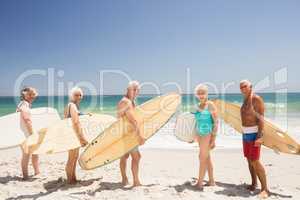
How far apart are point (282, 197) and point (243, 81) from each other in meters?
1.62

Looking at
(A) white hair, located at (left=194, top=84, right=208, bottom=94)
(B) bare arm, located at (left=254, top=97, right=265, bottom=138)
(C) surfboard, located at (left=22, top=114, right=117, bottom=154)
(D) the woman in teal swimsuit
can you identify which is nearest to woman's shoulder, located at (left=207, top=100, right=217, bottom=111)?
(D) the woman in teal swimsuit

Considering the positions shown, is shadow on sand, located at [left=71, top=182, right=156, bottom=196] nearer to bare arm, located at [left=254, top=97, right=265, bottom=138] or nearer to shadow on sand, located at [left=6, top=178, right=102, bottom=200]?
shadow on sand, located at [left=6, top=178, right=102, bottom=200]

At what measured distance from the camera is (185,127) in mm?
5273

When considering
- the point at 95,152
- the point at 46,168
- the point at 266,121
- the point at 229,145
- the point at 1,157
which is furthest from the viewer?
the point at 229,145

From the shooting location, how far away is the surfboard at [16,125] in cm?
A: 529

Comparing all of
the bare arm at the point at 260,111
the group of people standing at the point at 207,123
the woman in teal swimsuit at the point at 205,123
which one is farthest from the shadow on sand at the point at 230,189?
the bare arm at the point at 260,111

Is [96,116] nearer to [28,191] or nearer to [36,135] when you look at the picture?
[36,135]

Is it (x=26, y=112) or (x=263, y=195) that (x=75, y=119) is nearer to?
(x=26, y=112)

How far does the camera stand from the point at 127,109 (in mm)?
4383

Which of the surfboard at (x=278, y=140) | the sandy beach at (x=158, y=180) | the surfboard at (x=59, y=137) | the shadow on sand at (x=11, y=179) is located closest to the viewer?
the sandy beach at (x=158, y=180)

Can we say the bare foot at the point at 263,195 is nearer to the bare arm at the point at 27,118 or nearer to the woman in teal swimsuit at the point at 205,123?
the woman in teal swimsuit at the point at 205,123

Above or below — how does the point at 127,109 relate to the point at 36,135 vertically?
above

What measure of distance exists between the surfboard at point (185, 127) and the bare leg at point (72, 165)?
1633 millimetres

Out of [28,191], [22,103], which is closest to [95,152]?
[28,191]
